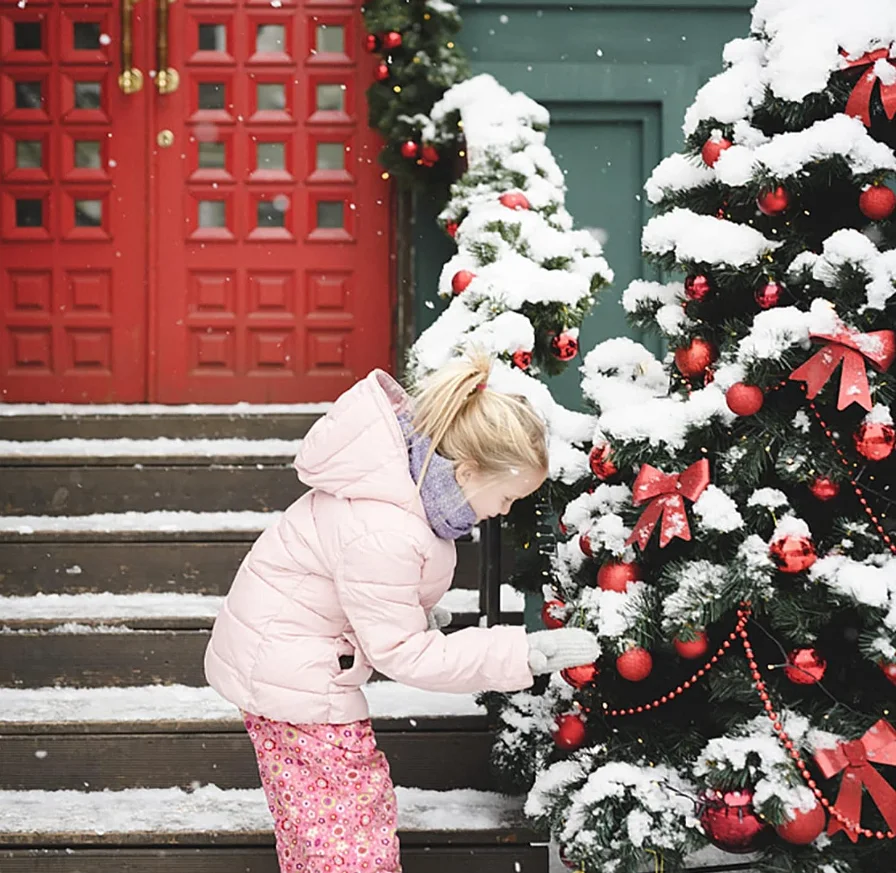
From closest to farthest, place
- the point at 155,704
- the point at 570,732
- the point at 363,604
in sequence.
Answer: the point at 363,604 → the point at 570,732 → the point at 155,704

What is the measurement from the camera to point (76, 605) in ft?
12.5

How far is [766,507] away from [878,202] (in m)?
0.66

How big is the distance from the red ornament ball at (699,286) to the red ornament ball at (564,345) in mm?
825

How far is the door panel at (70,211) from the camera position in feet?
17.8

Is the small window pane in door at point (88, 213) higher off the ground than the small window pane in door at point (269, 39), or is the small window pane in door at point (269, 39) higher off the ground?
the small window pane in door at point (269, 39)

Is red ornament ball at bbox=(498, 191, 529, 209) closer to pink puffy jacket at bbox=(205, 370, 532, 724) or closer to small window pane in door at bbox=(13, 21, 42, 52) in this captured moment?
pink puffy jacket at bbox=(205, 370, 532, 724)

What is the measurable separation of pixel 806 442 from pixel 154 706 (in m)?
1.96

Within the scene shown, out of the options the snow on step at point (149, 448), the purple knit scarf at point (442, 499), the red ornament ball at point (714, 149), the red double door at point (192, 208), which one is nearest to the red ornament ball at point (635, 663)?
the purple knit scarf at point (442, 499)

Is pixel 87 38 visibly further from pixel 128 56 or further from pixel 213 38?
pixel 213 38

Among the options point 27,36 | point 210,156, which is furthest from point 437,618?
point 27,36

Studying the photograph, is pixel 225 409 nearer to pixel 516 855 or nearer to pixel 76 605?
pixel 76 605

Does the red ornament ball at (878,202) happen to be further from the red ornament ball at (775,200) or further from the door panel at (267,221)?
the door panel at (267,221)

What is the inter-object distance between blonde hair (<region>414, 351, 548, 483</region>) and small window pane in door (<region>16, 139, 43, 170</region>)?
3.80 meters

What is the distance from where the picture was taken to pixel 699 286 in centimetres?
266
